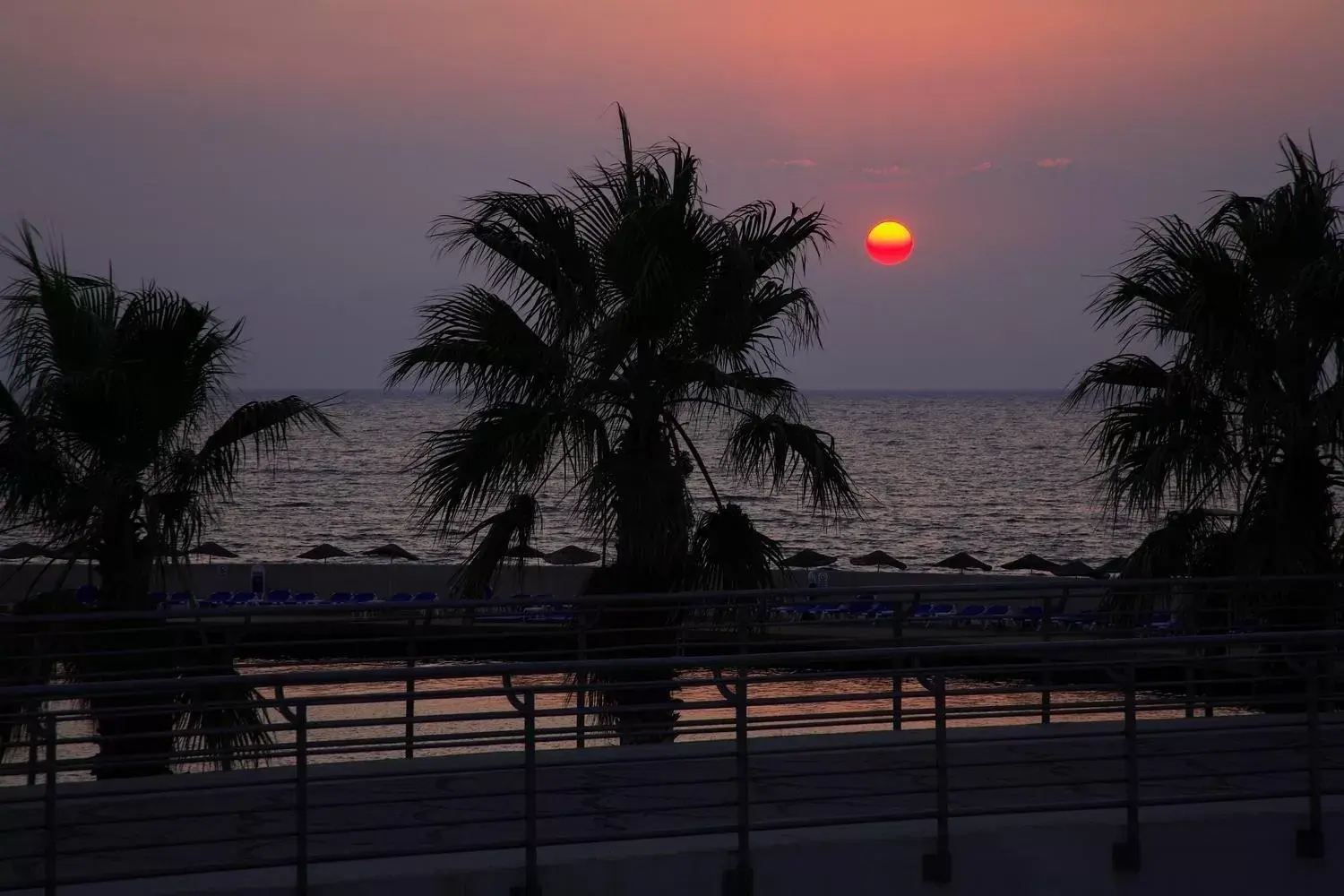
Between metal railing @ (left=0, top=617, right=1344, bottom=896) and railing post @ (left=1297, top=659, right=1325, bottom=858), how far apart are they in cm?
1

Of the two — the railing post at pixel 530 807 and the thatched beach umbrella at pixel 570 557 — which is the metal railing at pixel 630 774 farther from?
the thatched beach umbrella at pixel 570 557

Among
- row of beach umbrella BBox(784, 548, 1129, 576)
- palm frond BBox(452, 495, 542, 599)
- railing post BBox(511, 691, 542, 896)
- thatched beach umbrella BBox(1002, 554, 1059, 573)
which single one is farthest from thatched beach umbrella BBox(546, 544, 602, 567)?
railing post BBox(511, 691, 542, 896)

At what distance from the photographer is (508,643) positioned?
88.7 feet

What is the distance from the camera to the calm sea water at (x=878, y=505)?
57.8 meters

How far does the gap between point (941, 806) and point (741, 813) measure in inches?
33.4

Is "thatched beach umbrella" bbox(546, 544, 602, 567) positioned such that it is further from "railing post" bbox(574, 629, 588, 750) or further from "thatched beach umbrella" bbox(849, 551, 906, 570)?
"railing post" bbox(574, 629, 588, 750)

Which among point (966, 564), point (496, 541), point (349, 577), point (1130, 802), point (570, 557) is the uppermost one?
point (496, 541)

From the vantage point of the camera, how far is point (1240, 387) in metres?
9.30

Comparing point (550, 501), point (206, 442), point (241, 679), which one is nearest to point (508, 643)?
point (206, 442)

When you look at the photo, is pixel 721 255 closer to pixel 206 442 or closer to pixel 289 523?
pixel 206 442

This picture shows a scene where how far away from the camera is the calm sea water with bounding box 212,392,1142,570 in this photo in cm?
5781

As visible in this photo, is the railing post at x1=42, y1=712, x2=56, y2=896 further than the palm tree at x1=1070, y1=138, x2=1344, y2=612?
A: No

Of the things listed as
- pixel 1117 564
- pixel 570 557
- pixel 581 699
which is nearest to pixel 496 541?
pixel 581 699

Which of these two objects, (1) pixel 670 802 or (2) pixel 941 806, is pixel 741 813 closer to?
(2) pixel 941 806
